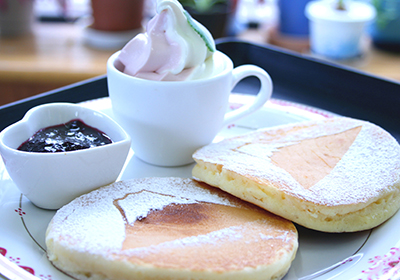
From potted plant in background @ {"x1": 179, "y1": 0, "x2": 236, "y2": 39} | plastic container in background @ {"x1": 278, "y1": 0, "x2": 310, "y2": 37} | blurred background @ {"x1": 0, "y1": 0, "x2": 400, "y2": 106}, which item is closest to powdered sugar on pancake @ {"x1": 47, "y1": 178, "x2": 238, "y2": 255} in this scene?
blurred background @ {"x1": 0, "y1": 0, "x2": 400, "y2": 106}

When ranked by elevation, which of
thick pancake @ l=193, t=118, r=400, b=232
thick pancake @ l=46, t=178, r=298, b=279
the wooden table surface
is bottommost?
the wooden table surface

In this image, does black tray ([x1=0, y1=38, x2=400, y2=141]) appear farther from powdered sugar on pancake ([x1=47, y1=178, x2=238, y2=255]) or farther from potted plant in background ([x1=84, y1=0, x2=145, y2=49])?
potted plant in background ([x1=84, y1=0, x2=145, y2=49])

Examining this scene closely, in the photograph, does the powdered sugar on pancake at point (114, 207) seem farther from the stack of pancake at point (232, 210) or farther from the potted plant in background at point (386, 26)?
the potted plant in background at point (386, 26)

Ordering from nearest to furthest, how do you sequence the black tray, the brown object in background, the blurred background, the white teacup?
1. the white teacup
2. the black tray
3. the blurred background
4. the brown object in background

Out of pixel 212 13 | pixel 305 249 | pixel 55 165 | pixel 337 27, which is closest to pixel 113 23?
pixel 212 13

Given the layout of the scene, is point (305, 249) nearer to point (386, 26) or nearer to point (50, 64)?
point (50, 64)

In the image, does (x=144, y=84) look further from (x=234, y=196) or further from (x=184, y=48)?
(x=234, y=196)

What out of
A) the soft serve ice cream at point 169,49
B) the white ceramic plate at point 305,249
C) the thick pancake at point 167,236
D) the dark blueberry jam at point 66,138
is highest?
the soft serve ice cream at point 169,49

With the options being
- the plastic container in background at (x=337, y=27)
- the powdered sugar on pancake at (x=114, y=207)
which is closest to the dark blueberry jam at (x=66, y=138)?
the powdered sugar on pancake at (x=114, y=207)
